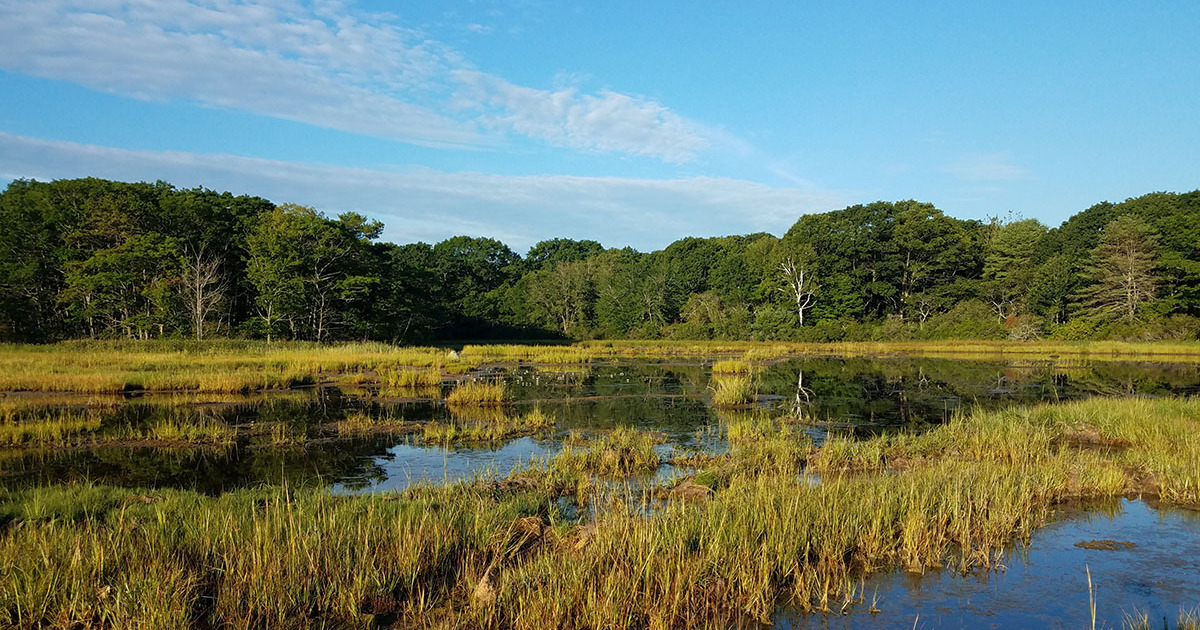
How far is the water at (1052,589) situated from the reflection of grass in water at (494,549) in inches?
11.5

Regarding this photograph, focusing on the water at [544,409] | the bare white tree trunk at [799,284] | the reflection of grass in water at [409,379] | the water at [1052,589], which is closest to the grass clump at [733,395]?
the water at [544,409]

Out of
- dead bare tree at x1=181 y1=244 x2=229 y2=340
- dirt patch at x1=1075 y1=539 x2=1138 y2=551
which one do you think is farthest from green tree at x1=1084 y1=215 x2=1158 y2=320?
dead bare tree at x1=181 y1=244 x2=229 y2=340

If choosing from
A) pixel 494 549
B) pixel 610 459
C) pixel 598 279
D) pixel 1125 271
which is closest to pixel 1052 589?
pixel 494 549

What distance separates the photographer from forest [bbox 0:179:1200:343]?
49250 mm

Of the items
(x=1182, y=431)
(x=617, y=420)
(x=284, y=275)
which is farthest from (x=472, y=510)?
(x=284, y=275)

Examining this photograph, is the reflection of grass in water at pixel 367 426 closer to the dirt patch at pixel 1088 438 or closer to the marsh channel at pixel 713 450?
the marsh channel at pixel 713 450

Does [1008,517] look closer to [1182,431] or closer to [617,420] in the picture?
[1182,431]

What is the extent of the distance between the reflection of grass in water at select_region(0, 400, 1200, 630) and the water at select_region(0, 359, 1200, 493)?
9.49ft

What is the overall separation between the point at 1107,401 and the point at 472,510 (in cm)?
1767

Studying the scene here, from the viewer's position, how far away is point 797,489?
8.90 metres

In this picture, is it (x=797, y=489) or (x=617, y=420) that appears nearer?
(x=797, y=489)

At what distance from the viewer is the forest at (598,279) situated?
4925 centimetres

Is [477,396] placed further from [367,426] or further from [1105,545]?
[1105,545]

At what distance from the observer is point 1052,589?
723 cm
